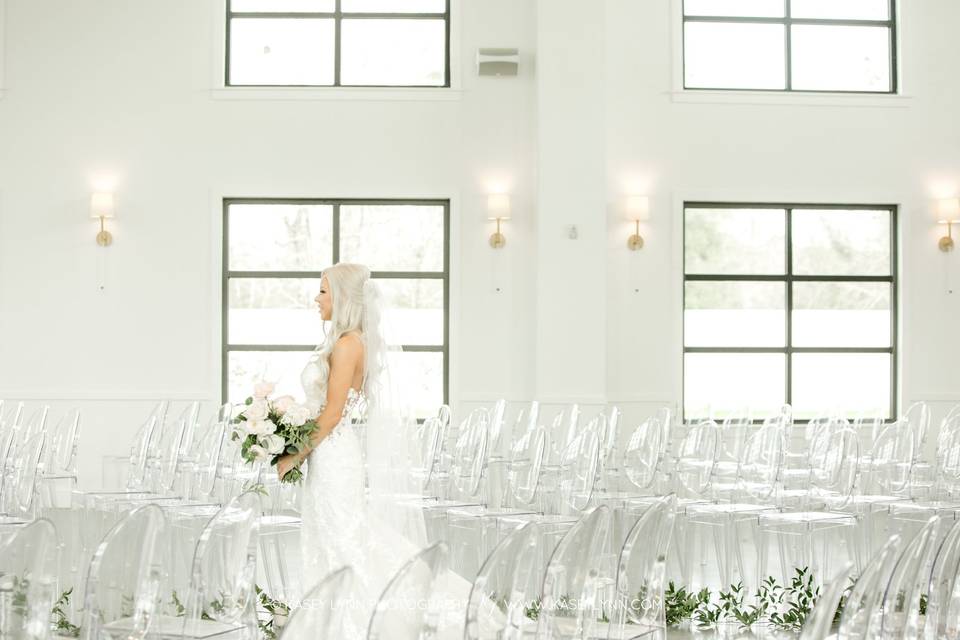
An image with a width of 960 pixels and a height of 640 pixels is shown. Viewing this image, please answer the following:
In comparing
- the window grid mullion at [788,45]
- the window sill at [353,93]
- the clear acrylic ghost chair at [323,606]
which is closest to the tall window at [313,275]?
the window sill at [353,93]

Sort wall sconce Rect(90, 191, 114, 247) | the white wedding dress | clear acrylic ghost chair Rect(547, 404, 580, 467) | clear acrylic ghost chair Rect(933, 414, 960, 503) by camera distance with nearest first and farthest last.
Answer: the white wedding dress < clear acrylic ghost chair Rect(933, 414, 960, 503) < clear acrylic ghost chair Rect(547, 404, 580, 467) < wall sconce Rect(90, 191, 114, 247)

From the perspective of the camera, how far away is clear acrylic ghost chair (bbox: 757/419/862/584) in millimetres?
5917

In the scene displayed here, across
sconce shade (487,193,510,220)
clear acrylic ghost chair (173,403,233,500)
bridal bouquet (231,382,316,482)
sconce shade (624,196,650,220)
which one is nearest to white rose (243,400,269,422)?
bridal bouquet (231,382,316,482)

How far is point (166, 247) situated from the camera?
9.86 m

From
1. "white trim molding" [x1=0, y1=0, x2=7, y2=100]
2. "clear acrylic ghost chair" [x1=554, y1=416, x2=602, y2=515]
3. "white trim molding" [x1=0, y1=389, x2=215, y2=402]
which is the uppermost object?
"white trim molding" [x1=0, y1=0, x2=7, y2=100]

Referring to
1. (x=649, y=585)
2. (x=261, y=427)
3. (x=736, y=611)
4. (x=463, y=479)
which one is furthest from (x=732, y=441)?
(x=649, y=585)

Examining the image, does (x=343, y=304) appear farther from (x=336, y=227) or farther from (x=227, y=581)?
(x=336, y=227)

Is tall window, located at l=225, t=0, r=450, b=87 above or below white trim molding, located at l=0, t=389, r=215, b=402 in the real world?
above

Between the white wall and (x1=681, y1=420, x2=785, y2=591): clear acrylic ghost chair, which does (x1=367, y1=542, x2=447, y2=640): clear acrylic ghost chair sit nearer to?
(x1=681, y1=420, x2=785, y2=591): clear acrylic ghost chair

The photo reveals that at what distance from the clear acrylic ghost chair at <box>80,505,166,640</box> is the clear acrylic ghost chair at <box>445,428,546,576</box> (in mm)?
2753

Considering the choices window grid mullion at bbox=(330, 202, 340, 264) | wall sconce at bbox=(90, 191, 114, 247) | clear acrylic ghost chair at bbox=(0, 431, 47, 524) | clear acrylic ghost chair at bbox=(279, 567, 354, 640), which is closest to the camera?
clear acrylic ghost chair at bbox=(279, 567, 354, 640)

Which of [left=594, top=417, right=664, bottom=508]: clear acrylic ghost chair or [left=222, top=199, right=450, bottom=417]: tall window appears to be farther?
[left=222, top=199, right=450, bottom=417]: tall window

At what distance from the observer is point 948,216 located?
10.1 m

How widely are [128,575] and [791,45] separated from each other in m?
8.88
